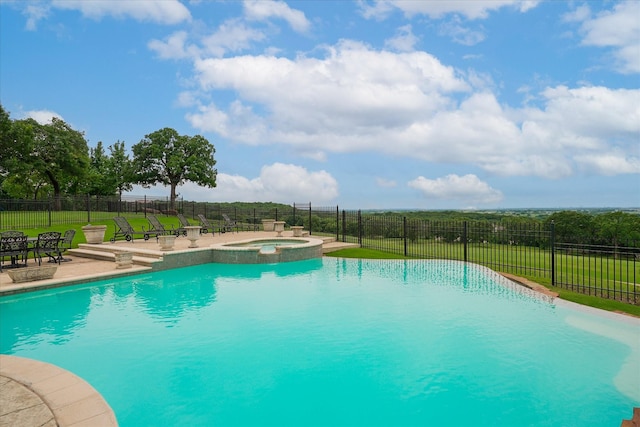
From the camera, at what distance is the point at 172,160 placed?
3584cm

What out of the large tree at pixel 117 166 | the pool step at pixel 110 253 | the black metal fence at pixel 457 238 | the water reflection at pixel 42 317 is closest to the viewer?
the water reflection at pixel 42 317

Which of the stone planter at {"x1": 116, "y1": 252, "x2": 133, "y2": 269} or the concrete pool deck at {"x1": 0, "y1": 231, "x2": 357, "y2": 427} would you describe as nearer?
the concrete pool deck at {"x1": 0, "y1": 231, "x2": 357, "y2": 427}

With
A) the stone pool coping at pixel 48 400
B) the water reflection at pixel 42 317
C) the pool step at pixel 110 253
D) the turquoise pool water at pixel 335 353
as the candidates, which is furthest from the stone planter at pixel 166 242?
the stone pool coping at pixel 48 400

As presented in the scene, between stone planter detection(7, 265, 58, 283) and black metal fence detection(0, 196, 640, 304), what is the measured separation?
12.2 metres

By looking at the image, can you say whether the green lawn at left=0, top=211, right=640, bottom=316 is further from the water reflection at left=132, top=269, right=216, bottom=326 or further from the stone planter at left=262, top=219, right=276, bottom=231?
the stone planter at left=262, top=219, right=276, bottom=231

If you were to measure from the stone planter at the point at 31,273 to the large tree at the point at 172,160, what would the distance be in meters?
27.4

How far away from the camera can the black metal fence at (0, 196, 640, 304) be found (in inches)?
388

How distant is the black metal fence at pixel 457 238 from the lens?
9852 millimetres

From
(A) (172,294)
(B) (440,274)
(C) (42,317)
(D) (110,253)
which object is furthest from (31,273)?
(B) (440,274)

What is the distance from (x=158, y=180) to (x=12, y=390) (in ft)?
122

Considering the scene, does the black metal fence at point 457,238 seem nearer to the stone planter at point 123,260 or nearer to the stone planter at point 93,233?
the stone planter at point 93,233

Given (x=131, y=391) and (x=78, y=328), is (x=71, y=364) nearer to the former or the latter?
(x=131, y=391)

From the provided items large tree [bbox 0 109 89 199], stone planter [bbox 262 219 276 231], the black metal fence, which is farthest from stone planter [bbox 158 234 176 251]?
large tree [bbox 0 109 89 199]

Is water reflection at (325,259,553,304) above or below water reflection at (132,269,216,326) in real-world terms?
above
